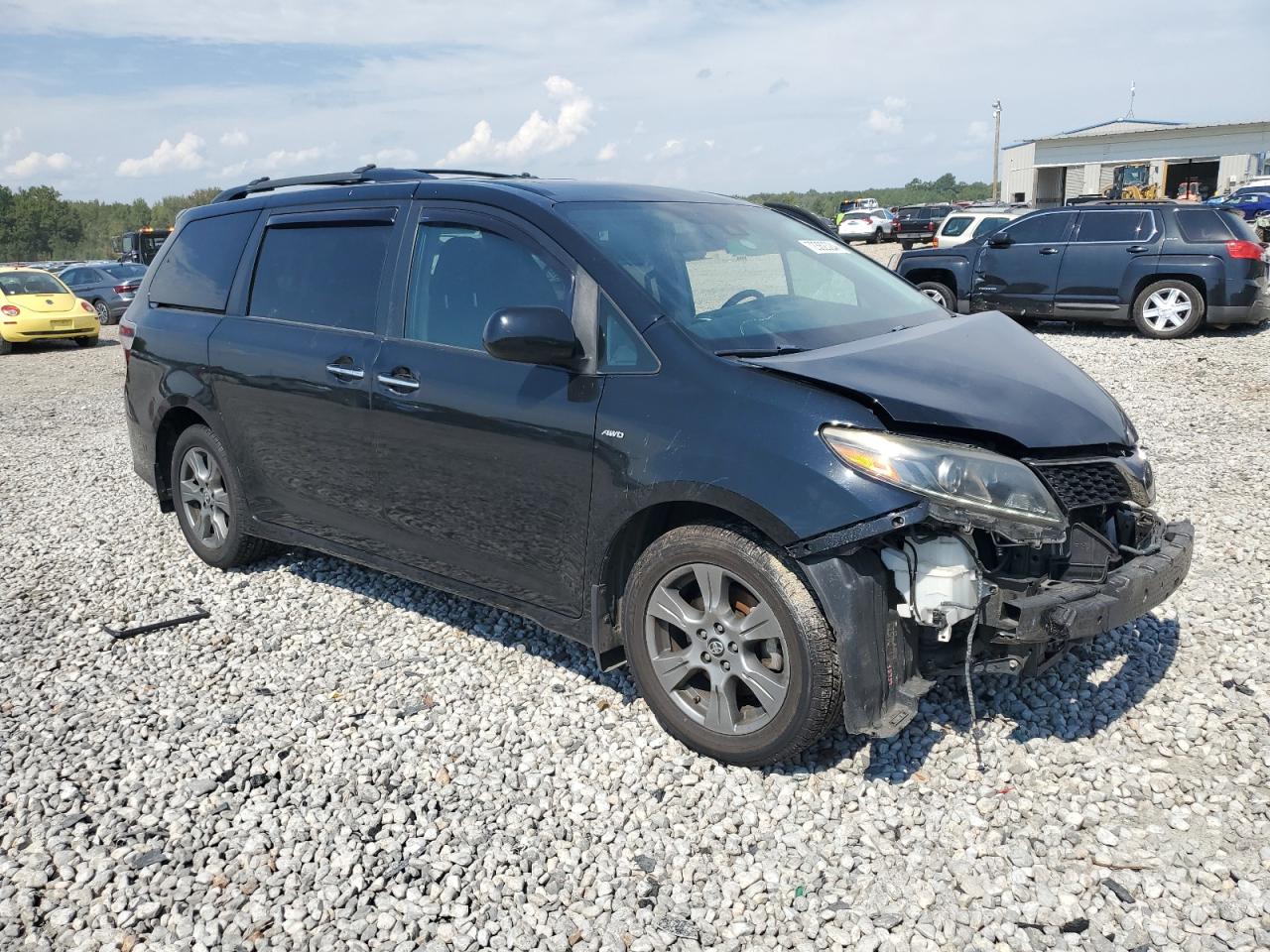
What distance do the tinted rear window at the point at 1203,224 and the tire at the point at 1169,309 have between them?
58 cm

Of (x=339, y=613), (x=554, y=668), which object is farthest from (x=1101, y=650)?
(x=339, y=613)

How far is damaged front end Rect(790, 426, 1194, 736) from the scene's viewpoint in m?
2.94

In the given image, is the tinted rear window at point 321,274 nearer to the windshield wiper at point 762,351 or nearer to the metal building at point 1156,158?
the windshield wiper at point 762,351

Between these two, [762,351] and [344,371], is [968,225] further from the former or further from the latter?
[762,351]

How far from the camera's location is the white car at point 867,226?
4162cm

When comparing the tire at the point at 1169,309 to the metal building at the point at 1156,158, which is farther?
the metal building at the point at 1156,158

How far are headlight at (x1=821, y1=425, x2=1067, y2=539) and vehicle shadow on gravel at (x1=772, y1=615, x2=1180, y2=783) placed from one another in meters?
0.96

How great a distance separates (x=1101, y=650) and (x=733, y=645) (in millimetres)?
1842

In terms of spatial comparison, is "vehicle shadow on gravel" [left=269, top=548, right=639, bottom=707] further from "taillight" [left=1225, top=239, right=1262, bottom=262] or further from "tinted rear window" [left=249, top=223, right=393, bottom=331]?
"taillight" [left=1225, top=239, right=1262, bottom=262]

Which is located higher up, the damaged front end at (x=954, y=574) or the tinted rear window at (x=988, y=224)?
the tinted rear window at (x=988, y=224)

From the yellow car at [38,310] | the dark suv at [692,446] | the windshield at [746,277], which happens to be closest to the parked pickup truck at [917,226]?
the yellow car at [38,310]

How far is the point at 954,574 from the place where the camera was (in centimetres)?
296

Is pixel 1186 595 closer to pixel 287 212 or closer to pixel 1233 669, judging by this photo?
pixel 1233 669

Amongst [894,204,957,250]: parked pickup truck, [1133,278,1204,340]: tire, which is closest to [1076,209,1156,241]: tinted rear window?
[1133,278,1204,340]: tire
